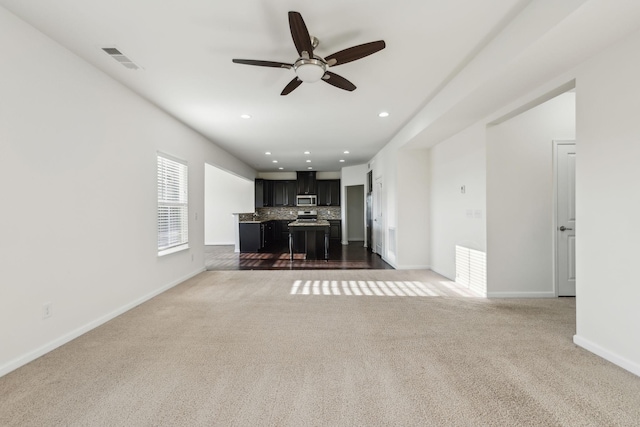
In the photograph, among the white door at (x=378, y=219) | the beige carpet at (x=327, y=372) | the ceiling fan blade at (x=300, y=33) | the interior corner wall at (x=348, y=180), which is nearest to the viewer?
the beige carpet at (x=327, y=372)

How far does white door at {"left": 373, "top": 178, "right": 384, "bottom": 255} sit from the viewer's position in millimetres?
6918

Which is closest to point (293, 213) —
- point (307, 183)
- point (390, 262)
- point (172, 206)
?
point (307, 183)

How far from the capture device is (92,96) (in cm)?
272

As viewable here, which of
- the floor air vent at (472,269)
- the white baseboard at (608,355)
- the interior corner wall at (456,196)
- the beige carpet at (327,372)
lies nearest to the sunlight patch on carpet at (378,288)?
the floor air vent at (472,269)

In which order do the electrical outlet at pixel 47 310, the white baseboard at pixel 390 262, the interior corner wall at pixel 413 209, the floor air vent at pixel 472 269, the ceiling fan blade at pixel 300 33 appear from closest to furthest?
the ceiling fan blade at pixel 300 33
the electrical outlet at pixel 47 310
the floor air vent at pixel 472 269
the interior corner wall at pixel 413 209
the white baseboard at pixel 390 262

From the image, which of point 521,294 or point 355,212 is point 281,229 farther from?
point 521,294

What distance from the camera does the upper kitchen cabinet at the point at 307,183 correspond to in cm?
1006

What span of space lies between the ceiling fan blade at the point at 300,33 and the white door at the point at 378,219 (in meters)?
5.02

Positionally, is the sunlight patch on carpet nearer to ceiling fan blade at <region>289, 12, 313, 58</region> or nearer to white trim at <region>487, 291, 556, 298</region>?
white trim at <region>487, 291, 556, 298</region>

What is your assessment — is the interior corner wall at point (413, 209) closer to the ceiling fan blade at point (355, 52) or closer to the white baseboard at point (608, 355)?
the white baseboard at point (608, 355)

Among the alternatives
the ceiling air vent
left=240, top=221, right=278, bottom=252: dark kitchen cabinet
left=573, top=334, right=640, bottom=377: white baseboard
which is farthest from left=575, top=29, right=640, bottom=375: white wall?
left=240, top=221, right=278, bottom=252: dark kitchen cabinet

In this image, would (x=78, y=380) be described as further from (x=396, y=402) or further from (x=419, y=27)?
(x=419, y=27)

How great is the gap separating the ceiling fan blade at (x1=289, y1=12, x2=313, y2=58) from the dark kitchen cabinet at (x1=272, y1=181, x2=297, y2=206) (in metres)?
7.99

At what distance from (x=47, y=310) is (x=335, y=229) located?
8.23m
